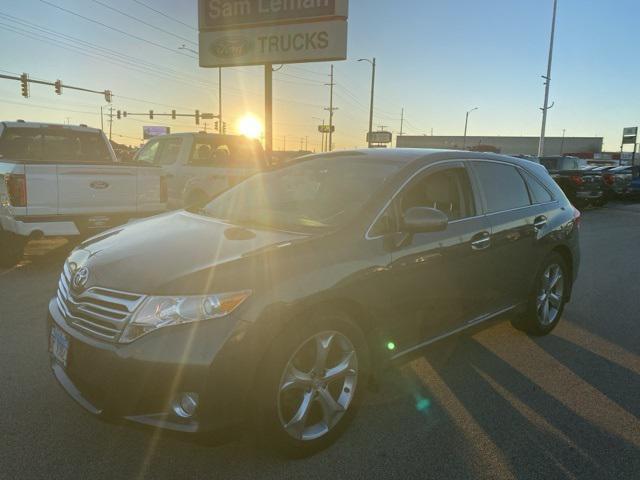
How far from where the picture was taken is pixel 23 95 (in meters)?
33.8

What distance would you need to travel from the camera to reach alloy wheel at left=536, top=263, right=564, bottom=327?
457 cm

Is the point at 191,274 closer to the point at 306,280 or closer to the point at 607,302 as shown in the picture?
the point at 306,280

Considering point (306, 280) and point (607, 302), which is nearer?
point (306, 280)

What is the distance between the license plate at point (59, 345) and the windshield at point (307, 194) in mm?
1229

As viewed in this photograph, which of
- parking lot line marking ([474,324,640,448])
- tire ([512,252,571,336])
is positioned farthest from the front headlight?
tire ([512,252,571,336])

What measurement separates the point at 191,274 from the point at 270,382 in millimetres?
648

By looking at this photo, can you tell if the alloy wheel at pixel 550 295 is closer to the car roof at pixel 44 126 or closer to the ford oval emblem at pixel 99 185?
the ford oval emblem at pixel 99 185

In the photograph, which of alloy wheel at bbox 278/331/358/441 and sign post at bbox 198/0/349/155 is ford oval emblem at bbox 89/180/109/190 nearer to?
alloy wheel at bbox 278/331/358/441

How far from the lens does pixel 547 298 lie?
15.3 ft

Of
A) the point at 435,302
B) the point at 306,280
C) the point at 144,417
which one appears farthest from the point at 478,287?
the point at 144,417

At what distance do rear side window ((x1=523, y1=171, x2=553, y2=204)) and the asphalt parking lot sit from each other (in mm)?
1268

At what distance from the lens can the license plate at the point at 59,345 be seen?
2609 millimetres

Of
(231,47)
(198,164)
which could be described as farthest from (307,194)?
(231,47)

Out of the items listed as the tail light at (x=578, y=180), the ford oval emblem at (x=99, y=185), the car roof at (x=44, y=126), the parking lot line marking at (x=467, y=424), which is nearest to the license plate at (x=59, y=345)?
the parking lot line marking at (x=467, y=424)
